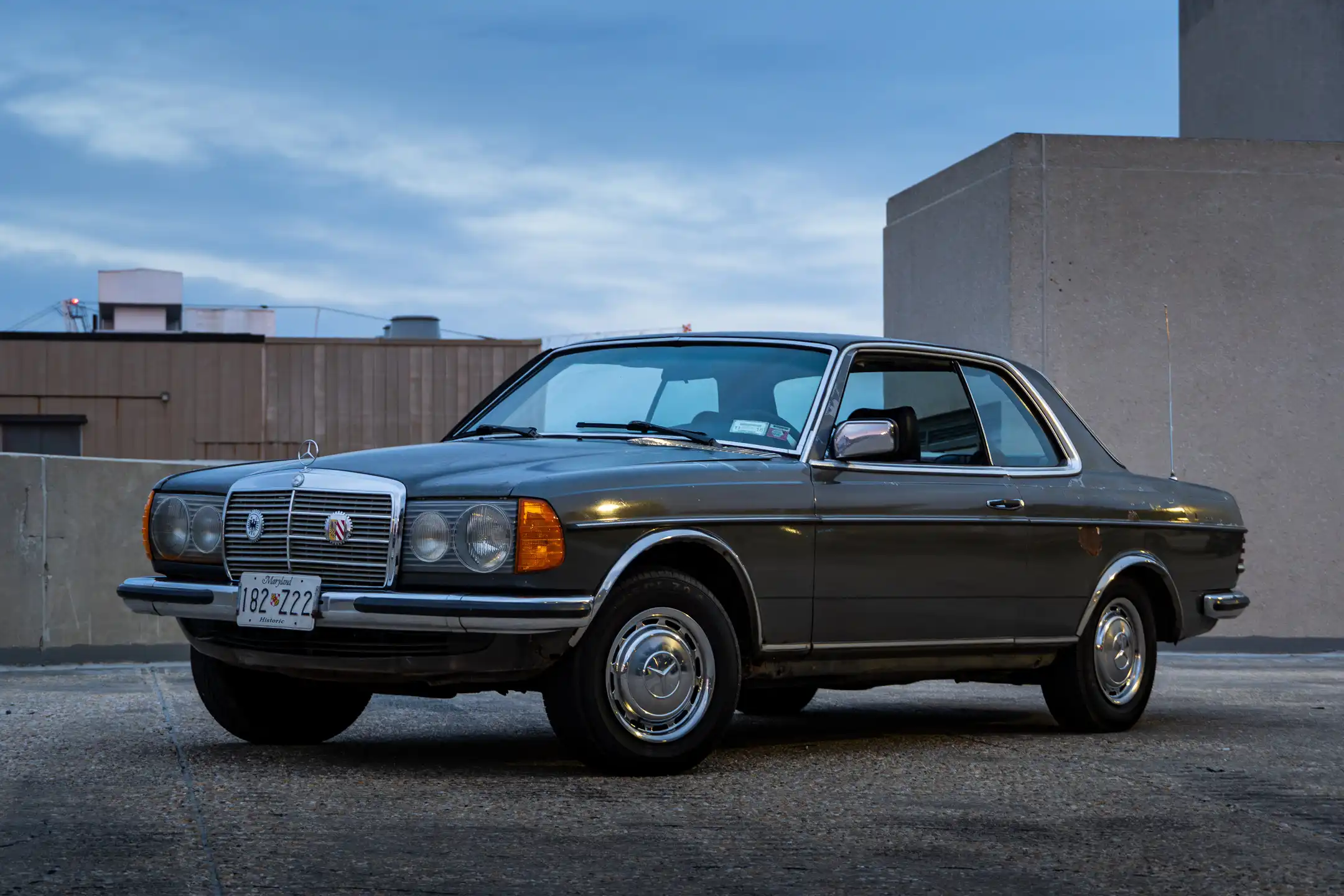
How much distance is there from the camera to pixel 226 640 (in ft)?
20.3

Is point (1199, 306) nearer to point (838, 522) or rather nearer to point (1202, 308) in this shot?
point (1202, 308)

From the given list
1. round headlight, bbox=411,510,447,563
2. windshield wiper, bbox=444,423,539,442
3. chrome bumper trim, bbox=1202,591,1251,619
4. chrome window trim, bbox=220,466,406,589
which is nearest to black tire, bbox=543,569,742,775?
round headlight, bbox=411,510,447,563

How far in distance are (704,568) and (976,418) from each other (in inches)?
72.2

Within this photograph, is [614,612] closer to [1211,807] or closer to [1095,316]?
[1211,807]

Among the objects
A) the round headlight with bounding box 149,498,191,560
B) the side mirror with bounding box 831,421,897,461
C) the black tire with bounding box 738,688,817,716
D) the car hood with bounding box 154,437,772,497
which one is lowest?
the black tire with bounding box 738,688,817,716

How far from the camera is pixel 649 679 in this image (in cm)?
584

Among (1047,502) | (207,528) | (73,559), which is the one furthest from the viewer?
(73,559)

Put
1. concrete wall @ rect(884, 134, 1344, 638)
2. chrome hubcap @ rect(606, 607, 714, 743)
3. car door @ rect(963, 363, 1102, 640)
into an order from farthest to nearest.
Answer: concrete wall @ rect(884, 134, 1344, 638)
car door @ rect(963, 363, 1102, 640)
chrome hubcap @ rect(606, 607, 714, 743)

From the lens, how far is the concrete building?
46.6 feet

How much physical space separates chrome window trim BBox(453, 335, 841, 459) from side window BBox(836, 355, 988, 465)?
0.10 metres

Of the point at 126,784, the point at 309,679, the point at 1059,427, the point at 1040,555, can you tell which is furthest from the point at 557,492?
the point at 1059,427

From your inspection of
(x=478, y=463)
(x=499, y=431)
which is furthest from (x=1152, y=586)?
(x=478, y=463)

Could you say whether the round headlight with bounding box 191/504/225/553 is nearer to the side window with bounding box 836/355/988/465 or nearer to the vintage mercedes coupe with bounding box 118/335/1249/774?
the vintage mercedes coupe with bounding box 118/335/1249/774

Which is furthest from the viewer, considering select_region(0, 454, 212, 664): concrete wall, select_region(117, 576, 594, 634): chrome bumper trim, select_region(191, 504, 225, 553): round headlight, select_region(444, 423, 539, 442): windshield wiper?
select_region(0, 454, 212, 664): concrete wall
